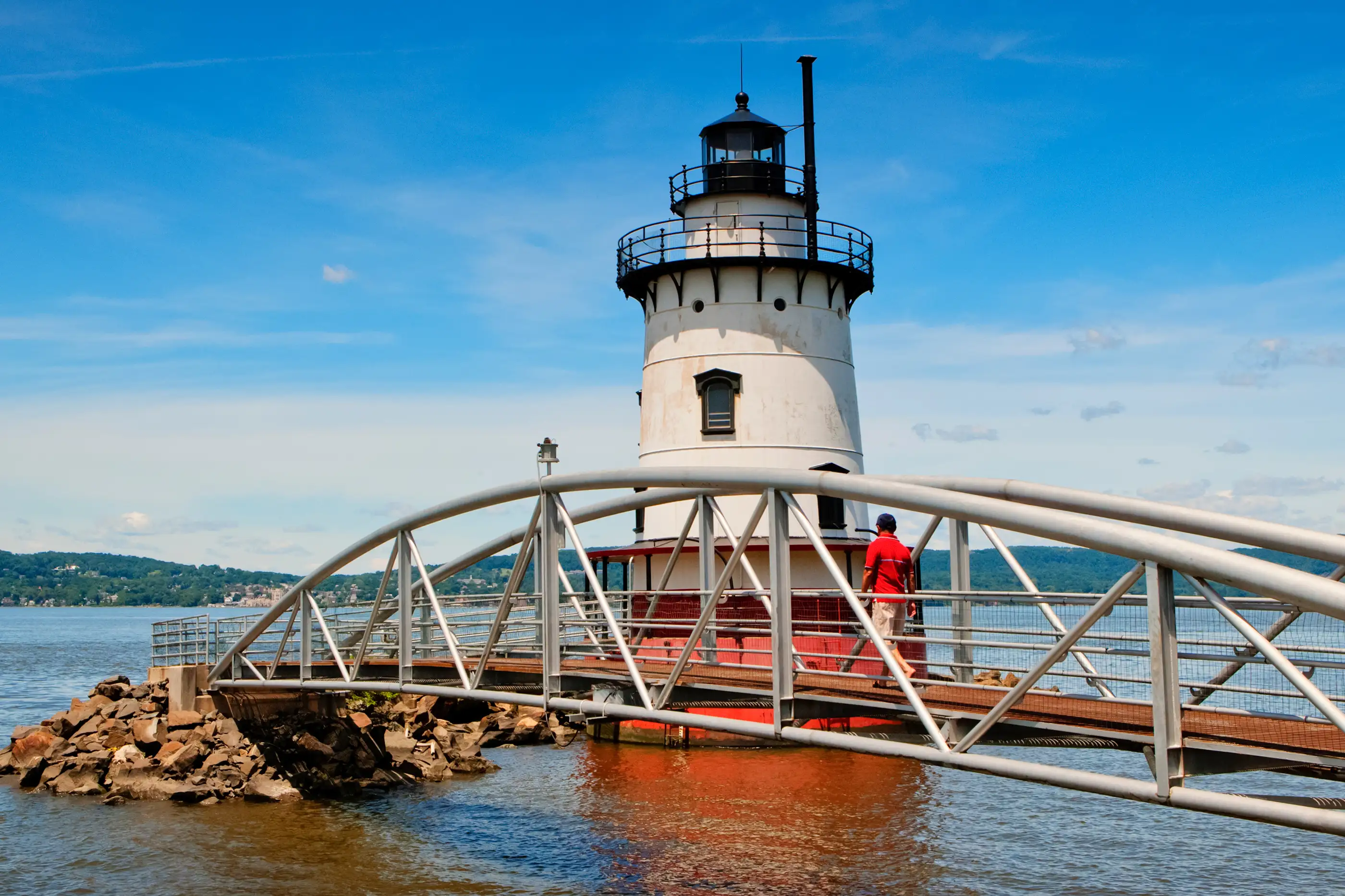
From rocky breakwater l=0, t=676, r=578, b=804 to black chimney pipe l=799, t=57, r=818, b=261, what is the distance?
14.2 meters

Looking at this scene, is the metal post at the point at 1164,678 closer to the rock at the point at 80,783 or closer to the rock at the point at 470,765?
the rock at the point at 470,765

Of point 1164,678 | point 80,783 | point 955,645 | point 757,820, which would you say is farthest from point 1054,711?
point 80,783

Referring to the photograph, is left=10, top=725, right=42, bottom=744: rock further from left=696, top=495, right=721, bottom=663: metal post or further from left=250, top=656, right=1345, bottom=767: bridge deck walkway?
left=696, top=495, right=721, bottom=663: metal post

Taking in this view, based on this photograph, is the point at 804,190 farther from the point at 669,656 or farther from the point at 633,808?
the point at 633,808

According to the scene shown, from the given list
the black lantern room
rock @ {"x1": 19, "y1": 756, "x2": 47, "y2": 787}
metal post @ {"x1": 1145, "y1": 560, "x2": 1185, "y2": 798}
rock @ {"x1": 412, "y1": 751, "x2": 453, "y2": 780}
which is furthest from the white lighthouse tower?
metal post @ {"x1": 1145, "y1": 560, "x2": 1185, "y2": 798}

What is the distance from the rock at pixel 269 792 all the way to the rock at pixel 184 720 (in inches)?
90.0

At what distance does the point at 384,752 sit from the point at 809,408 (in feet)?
40.7

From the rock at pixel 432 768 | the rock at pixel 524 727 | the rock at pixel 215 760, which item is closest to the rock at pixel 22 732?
the rock at pixel 215 760

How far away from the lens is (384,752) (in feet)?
88.2

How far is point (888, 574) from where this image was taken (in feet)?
47.8

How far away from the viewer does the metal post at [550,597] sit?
54.9 feet

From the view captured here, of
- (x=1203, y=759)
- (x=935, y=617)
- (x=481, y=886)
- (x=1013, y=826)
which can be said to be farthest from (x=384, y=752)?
(x=935, y=617)

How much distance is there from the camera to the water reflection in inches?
737

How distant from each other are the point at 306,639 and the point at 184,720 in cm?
370
